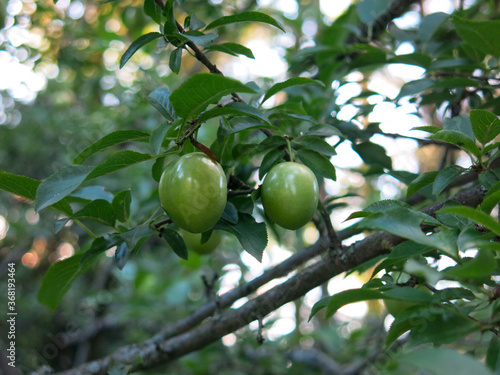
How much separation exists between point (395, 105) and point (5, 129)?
2.69 meters

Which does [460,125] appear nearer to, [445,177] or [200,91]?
[445,177]

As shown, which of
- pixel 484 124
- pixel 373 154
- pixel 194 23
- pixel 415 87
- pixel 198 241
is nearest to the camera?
pixel 484 124

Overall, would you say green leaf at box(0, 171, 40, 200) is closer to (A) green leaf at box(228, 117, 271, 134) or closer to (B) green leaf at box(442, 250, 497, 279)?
(A) green leaf at box(228, 117, 271, 134)

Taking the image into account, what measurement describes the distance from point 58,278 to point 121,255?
9.2 inches

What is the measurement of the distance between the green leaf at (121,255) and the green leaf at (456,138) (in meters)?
0.63

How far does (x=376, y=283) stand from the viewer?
2.45 ft

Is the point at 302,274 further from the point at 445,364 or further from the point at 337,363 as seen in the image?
the point at 337,363

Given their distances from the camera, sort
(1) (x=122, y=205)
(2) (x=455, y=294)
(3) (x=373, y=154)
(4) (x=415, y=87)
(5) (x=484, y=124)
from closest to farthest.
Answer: (2) (x=455, y=294)
(5) (x=484, y=124)
(1) (x=122, y=205)
(4) (x=415, y=87)
(3) (x=373, y=154)

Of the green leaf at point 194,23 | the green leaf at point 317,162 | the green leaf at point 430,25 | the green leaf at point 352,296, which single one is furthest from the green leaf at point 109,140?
the green leaf at point 430,25

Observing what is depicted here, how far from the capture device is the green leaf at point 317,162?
0.96m

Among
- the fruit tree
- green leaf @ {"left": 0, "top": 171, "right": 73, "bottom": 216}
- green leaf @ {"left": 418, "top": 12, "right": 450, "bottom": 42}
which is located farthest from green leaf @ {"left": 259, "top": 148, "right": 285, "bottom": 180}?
green leaf @ {"left": 418, "top": 12, "right": 450, "bottom": 42}

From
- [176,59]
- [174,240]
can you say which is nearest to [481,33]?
A: [176,59]

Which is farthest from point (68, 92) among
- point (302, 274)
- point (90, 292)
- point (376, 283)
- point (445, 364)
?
point (445, 364)

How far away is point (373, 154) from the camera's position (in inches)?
47.9
